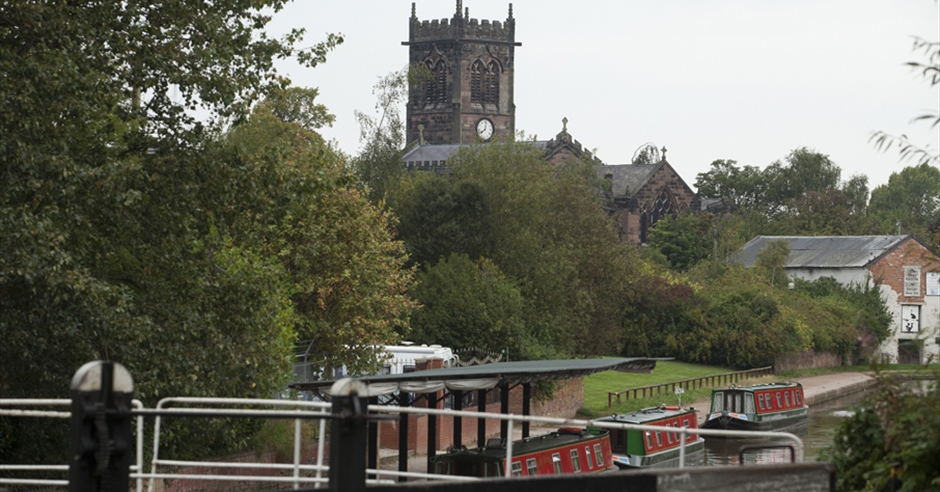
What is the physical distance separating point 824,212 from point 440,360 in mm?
70966

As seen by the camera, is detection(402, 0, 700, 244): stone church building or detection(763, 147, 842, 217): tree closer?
detection(402, 0, 700, 244): stone church building

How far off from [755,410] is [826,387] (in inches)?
629

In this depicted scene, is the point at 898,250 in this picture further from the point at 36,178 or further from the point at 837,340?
the point at 36,178

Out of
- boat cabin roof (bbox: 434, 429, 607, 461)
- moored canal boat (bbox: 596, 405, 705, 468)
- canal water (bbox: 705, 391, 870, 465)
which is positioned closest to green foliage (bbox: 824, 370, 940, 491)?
boat cabin roof (bbox: 434, 429, 607, 461)

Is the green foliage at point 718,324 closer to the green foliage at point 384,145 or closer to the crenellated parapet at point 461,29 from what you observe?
the green foliage at point 384,145

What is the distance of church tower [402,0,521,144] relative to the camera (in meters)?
98.2

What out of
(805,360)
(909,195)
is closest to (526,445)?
(805,360)

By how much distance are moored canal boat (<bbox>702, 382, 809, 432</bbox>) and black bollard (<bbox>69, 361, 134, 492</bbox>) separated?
34187 mm

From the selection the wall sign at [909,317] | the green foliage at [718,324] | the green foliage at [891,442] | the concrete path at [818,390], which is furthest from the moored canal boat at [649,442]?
the wall sign at [909,317]

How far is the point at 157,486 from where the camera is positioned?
18.4 m

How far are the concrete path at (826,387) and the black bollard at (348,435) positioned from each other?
36.5 meters

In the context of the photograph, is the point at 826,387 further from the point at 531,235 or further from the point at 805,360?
the point at 531,235

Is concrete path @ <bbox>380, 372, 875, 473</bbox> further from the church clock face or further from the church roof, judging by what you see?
the church clock face

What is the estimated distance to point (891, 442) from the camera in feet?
22.9
